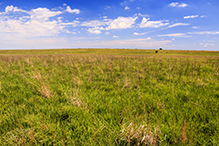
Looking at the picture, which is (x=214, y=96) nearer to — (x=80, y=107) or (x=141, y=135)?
(x=141, y=135)

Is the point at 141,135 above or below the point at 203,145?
above

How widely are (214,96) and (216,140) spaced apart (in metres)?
1.72

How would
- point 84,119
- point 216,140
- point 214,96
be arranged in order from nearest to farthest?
point 216,140 → point 84,119 → point 214,96

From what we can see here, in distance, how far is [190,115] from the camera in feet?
6.68

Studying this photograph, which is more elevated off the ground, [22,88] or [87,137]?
[22,88]

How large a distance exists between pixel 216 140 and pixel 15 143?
100 inches

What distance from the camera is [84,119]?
1.96m

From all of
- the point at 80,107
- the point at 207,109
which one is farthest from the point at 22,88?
the point at 207,109

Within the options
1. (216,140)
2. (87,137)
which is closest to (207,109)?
(216,140)

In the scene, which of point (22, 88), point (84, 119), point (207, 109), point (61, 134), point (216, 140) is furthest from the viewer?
point (22, 88)

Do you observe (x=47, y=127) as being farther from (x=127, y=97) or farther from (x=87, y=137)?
(x=127, y=97)

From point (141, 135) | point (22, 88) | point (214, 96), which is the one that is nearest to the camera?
point (141, 135)

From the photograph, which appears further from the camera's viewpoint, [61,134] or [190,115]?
[190,115]

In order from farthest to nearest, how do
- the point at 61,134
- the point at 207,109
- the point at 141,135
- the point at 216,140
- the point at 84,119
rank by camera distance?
the point at 207,109 → the point at 84,119 → the point at 61,134 → the point at 216,140 → the point at 141,135
